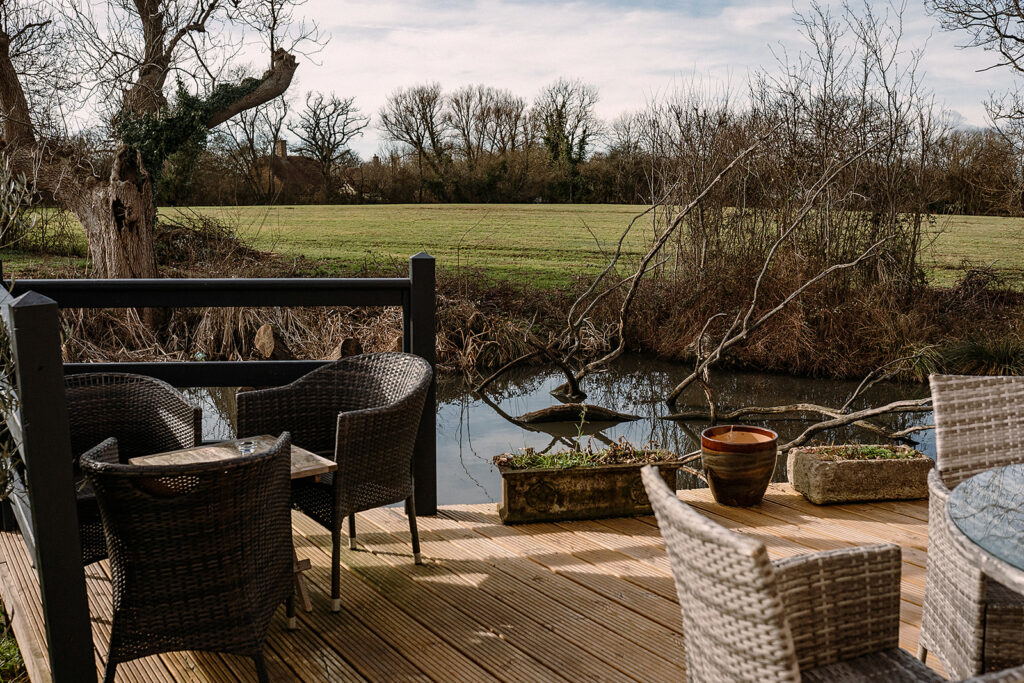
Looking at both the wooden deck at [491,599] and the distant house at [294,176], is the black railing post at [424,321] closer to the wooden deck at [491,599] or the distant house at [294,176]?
the wooden deck at [491,599]

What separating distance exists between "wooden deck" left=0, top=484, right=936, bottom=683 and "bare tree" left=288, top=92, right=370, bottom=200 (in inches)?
721

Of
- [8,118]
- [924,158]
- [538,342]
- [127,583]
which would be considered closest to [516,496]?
[127,583]

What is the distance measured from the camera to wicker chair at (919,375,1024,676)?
75.3 inches

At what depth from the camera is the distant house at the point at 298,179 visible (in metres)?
18.8

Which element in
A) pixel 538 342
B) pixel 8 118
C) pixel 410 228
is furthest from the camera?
pixel 410 228

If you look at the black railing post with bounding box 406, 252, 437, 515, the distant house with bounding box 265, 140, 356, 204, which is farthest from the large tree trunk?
the black railing post with bounding box 406, 252, 437, 515

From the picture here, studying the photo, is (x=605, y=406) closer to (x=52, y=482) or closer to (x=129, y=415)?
(x=129, y=415)

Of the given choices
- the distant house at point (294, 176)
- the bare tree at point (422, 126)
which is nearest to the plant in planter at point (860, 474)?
the distant house at point (294, 176)

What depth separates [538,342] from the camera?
33.1ft

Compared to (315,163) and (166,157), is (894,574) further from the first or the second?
(315,163)

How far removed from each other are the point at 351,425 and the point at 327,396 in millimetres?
575

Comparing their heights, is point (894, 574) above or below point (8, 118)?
below

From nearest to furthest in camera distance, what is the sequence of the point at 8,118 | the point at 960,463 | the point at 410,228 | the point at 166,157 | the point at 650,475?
the point at 650,475 < the point at 960,463 < the point at 8,118 < the point at 166,157 < the point at 410,228

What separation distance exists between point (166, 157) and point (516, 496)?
10880 mm
